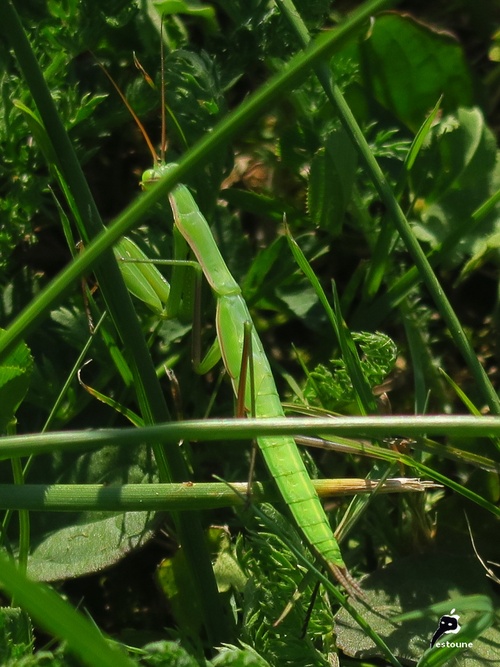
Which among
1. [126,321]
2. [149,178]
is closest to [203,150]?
[126,321]

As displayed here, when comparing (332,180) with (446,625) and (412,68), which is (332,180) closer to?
(412,68)

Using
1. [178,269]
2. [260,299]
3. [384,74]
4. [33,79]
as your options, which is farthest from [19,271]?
[384,74]

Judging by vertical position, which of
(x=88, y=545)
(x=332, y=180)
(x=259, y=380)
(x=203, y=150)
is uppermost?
(x=203, y=150)

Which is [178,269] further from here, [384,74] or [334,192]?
[384,74]

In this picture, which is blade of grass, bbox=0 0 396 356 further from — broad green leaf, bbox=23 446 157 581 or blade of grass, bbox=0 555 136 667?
broad green leaf, bbox=23 446 157 581

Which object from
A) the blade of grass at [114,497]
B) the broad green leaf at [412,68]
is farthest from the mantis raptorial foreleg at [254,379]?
the broad green leaf at [412,68]

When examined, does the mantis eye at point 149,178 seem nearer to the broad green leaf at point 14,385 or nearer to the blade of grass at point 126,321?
the blade of grass at point 126,321

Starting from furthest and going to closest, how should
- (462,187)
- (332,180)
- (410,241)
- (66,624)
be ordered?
(462,187), (332,180), (410,241), (66,624)
